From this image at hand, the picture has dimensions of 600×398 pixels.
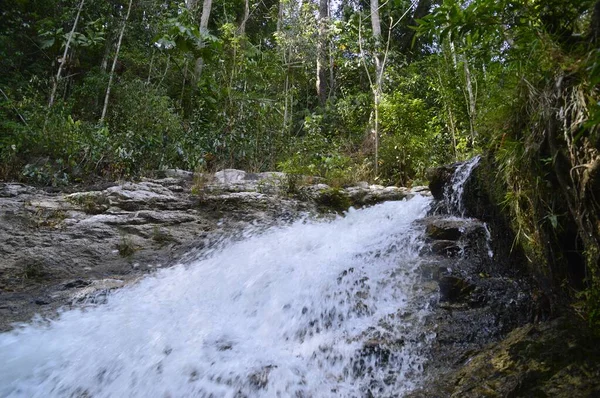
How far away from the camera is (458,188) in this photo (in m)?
4.95

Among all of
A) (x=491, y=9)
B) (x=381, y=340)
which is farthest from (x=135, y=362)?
(x=491, y=9)

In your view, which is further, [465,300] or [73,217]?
[73,217]

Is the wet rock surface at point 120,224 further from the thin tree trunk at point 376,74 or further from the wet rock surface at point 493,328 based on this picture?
the wet rock surface at point 493,328

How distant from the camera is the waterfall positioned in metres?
4.79

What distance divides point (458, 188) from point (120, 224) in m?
4.25

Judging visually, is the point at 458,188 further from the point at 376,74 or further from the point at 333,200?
the point at 376,74

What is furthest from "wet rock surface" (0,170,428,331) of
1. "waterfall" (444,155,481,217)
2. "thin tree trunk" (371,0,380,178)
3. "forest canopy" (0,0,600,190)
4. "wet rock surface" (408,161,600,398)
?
"wet rock surface" (408,161,600,398)

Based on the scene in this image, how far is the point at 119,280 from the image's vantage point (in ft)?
15.1

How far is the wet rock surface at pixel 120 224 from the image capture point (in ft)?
14.7

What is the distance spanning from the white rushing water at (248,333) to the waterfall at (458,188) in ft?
1.96

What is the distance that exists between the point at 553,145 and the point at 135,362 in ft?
9.38

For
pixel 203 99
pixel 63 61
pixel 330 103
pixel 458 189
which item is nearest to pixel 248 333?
pixel 458 189

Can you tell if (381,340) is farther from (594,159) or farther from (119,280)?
(119,280)

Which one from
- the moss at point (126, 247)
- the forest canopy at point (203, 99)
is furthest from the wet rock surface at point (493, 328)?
the moss at point (126, 247)
